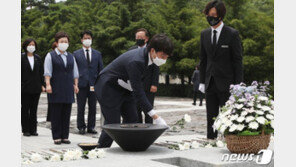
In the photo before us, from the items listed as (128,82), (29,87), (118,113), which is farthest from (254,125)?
(29,87)

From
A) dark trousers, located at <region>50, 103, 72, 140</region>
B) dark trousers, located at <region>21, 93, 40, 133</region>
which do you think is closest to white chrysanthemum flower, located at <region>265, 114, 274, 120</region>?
dark trousers, located at <region>50, 103, 72, 140</region>

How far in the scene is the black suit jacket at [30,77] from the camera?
9.66m

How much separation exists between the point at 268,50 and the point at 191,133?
18300 mm

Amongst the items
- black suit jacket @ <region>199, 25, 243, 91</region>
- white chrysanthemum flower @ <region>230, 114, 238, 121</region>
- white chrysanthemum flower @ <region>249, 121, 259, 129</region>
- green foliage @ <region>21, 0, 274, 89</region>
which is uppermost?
green foliage @ <region>21, 0, 274, 89</region>

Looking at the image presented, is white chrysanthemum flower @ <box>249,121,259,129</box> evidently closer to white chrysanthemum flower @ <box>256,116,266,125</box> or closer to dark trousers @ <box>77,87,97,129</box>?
white chrysanthemum flower @ <box>256,116,266,125</box>

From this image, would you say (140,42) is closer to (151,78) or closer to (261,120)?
(151,78)

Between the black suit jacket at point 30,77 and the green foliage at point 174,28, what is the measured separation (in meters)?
18.5

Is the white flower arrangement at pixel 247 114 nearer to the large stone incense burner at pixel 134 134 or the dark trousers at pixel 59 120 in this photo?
the large stone incense burner at pixel 134 134

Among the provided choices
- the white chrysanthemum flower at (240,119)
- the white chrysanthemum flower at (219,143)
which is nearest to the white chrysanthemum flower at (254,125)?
the white chrysanthemum flower at (240,119)

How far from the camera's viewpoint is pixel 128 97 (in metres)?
6.70

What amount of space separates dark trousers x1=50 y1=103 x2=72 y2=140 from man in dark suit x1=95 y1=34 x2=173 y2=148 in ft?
5.63

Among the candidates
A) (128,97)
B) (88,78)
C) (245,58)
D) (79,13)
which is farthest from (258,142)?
(79,13)

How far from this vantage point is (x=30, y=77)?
32.2 ft

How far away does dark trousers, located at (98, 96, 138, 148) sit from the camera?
21.8 feet
